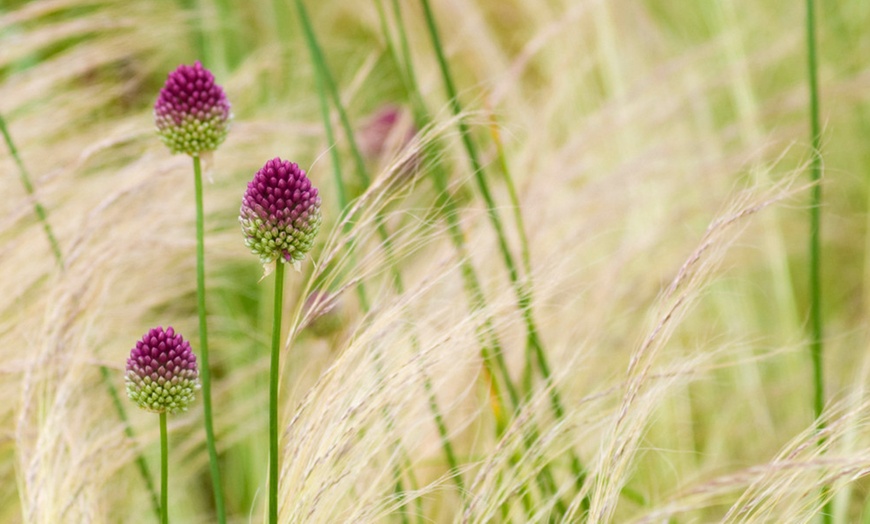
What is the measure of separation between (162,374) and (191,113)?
176 millimetres

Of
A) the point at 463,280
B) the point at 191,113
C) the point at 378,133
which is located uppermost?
the point at 191,113

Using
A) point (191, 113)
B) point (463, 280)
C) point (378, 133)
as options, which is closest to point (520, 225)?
point (463, 280)

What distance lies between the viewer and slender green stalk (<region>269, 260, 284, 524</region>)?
0.44m

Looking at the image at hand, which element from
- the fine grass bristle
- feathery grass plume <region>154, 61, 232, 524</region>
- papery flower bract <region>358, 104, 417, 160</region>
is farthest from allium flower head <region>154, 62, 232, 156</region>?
papery flower bract <region>358, 104, 417, 160</region>

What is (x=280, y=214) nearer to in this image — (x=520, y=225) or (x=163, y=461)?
(x=163, y=461)

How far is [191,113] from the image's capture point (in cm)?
58

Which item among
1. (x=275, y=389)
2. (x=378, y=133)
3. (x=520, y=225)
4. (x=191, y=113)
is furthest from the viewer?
(x=378, y=133)

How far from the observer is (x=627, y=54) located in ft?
5.23

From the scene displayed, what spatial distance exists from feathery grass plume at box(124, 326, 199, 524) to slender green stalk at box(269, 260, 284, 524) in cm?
6

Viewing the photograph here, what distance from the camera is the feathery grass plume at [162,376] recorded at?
0.50 meters

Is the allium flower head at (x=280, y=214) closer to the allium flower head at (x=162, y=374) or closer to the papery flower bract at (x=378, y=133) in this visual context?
the allium flower head at (x=162, y=374)

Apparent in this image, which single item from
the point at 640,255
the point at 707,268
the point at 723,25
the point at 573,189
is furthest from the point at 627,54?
the point at 707,268

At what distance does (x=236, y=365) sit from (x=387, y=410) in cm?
76

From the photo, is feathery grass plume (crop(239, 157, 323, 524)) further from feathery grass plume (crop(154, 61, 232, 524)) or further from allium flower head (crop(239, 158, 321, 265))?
feathery grass plume (crop(154, 61, 232, 524))
